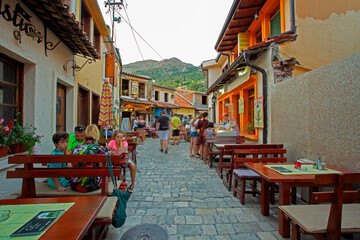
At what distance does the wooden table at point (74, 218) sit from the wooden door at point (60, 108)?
13.7 feet

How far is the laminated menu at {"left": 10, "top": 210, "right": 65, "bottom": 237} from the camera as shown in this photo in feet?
3.79

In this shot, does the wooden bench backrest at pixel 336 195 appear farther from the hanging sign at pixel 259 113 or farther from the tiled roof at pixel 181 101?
the tiled roof at pixel 181 101

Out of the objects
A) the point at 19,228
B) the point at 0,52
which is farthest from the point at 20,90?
the point at 19,228

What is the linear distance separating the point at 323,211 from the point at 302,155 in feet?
7.10

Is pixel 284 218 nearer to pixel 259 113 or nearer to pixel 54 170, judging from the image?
pixel 54 170

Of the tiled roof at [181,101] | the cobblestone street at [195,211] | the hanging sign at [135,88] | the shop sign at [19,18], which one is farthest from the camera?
the tiled roof at [181,101]

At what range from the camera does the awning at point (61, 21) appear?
3127mm

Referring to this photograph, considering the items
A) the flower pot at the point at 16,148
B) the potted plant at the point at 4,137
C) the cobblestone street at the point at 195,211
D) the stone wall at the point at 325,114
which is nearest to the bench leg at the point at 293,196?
the cobblestone street at the point at 195,211

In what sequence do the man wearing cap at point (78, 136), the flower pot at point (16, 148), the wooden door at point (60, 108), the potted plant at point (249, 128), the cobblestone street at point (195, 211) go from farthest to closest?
1. the potted plant at point (249, 128)
2. the wooden door at point (60, 108)
3. the man wearing cap at point (78, 136)
4. the flower pot at point (16, 148)
5. the cobblestone street at point (195, 211)

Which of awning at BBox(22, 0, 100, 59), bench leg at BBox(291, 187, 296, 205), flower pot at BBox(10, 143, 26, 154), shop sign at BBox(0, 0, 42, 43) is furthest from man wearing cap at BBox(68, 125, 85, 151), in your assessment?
bench leg at BBox(291, 187, 296, 205)


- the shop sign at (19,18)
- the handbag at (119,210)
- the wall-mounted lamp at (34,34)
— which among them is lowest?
the handbag at (119,210)

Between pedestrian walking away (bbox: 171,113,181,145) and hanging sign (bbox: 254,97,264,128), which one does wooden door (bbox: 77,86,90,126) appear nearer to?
pedestrian walking away (bbox: 171,113,181,145)

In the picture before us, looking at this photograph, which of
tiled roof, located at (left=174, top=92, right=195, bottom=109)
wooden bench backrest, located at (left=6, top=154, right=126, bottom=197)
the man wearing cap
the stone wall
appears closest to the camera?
wooden bench backrest, located at (left=6, top=154, right=126, bottom=197)

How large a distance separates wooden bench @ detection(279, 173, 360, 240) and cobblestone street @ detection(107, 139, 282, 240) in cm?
60
